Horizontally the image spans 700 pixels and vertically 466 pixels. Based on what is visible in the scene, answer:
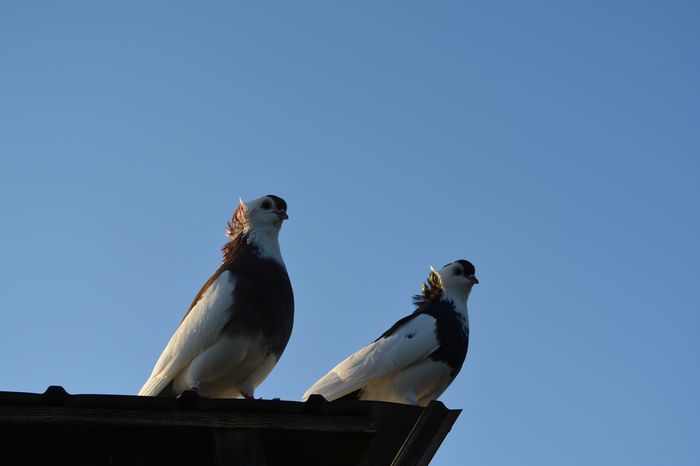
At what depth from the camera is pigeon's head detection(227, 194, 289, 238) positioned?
835 centimetres

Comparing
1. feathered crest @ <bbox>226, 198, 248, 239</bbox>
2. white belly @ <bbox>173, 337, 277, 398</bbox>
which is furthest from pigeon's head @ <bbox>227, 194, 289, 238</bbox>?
white belly @ <bbox>173, 337, 277, 398</bbox>

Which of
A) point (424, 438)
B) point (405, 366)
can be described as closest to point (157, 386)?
point (424, 438)

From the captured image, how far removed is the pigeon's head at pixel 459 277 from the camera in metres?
9.88

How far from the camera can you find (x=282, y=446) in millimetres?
5152

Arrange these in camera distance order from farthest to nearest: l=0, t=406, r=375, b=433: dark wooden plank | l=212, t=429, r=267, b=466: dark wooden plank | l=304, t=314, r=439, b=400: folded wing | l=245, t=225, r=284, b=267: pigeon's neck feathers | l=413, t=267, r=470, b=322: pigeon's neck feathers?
l=413, t=267, r=470, b=322: pigeon's neck feathers → l=304, t=314, r=439, b=400: folded wing → l=245, t=225, r=284, b=267: pigeon's neck feathers → l=212, t=429, r=267, b=466: dark wooden plank → l=0, t=406, r=375, b=433: dark wooden plank

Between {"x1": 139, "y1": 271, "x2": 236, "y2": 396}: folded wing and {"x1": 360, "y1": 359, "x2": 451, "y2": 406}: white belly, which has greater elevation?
{"x1": 360, "y1": 359, "x2": 451, "y2": 406}: white belly

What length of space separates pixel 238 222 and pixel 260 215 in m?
0.24

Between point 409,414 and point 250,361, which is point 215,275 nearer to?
point 250,361

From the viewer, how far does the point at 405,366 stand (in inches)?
352

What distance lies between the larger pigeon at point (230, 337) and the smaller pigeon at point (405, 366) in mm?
1382

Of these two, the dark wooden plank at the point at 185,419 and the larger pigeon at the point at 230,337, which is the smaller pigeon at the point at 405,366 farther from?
the dark wooden plank at the point at 185,419

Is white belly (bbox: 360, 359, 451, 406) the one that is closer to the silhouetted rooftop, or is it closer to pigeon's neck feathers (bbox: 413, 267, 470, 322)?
pigeon's neck feathers (bbox: 413, 267, 470, 322)

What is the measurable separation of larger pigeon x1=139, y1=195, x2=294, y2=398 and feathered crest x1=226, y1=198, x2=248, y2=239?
0.67 m

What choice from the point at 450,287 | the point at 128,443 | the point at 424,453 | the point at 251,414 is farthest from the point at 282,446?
the point at 450,287
